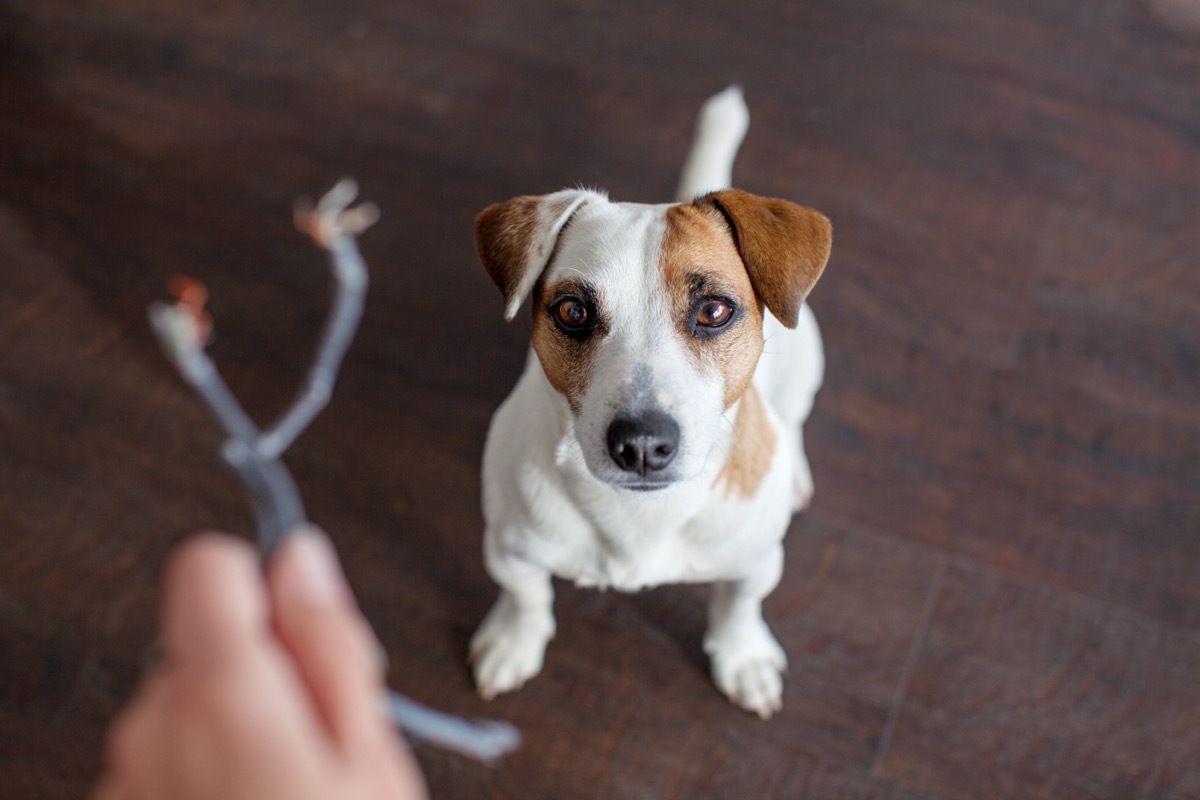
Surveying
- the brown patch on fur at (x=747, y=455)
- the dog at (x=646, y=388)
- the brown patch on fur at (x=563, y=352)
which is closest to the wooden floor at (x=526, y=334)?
the dog at (x=646, y=388)

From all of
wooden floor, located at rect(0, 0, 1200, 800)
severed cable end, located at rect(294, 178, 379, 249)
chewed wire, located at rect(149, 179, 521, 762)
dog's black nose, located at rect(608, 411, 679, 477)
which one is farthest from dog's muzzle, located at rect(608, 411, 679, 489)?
severed cable end, located at rect(294, 178, 379, 249)

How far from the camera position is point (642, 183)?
8.46 ft

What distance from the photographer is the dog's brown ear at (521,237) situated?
138 centimetres

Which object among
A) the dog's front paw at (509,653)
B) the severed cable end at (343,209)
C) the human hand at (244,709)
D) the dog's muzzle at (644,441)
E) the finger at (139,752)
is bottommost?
the dog's front paw at (509,653)

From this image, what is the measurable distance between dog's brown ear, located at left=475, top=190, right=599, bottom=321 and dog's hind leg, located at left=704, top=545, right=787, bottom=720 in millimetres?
799

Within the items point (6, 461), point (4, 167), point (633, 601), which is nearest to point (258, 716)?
point (633, 601)

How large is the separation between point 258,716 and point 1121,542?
212 cm

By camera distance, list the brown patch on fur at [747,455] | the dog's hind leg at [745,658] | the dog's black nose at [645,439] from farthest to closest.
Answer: the dog's hind leg at [745,658], the brown patch on fur at [747,455], the dog's black nose at [645,439]

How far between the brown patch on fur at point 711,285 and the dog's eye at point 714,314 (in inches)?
0.4

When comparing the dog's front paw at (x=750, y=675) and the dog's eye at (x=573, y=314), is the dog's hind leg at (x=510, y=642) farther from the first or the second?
the dog's eye at (x=573, y=314)

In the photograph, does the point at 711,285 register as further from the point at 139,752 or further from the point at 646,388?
the point at 139,752

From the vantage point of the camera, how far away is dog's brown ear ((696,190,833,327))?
4.40ft

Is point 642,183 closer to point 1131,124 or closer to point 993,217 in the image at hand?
point 993,217

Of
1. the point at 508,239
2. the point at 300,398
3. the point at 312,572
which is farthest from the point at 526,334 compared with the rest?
the point at 312,572
